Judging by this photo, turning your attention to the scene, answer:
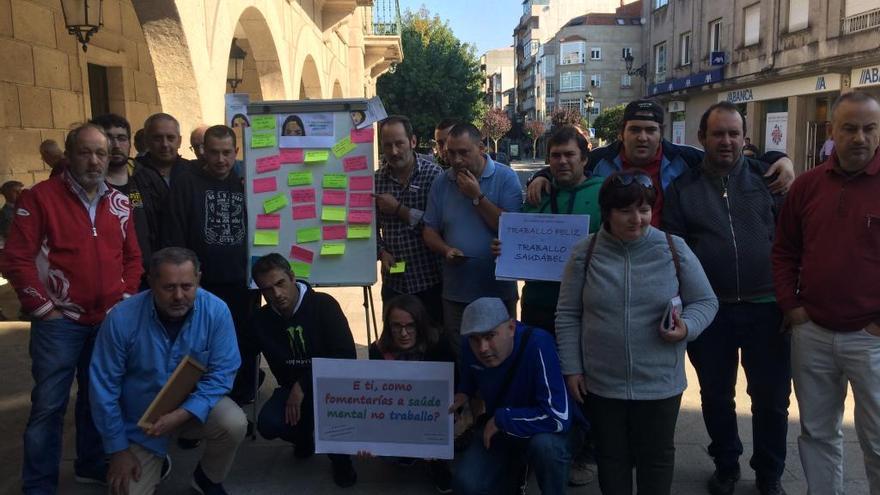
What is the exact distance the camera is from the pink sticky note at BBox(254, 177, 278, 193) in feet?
14.2

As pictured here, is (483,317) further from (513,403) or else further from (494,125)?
(494,125)

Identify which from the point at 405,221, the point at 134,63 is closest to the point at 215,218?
the point at 405,221

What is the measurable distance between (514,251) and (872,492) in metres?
1.95

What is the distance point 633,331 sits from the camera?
9.60 ft

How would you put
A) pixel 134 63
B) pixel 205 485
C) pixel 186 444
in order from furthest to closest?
1. pixel 134 63
2. pixel 186 444
3. pixel 205 485

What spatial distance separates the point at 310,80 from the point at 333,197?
9896 millimetres

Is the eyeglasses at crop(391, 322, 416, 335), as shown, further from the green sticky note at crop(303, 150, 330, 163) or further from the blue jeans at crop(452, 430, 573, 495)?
the green sticky note at crop(303, 150, 330, 163)

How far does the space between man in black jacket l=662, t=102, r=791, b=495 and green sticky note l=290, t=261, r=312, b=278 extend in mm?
2218

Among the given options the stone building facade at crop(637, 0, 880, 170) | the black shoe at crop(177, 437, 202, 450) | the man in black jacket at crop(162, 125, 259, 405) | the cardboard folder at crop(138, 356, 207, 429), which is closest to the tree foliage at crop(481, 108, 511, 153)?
the stone building facade at crop(637, 0, 880, 170)

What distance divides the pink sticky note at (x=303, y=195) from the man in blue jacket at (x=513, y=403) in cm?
162

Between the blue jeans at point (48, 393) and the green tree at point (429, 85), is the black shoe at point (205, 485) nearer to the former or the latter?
the blue jeans at point (48, 393)

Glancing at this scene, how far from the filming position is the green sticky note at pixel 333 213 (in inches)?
172

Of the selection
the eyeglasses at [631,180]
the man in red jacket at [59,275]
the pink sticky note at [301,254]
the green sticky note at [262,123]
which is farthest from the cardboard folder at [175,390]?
the eyeglasses at [631,180]

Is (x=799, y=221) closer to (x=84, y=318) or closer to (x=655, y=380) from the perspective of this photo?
(x=655, y=380)
